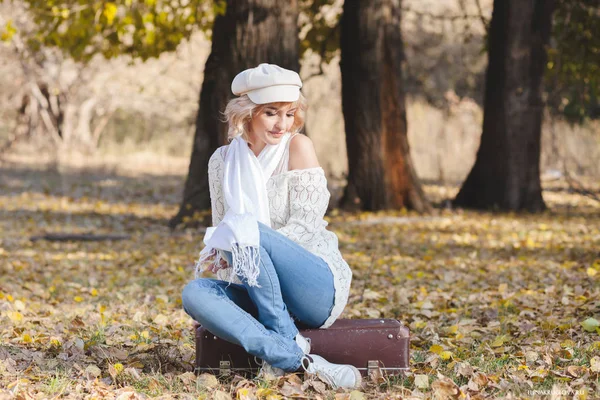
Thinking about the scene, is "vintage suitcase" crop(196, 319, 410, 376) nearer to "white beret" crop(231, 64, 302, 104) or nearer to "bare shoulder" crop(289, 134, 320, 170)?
"bare shoulder" crop(289, 134, 320, 170)

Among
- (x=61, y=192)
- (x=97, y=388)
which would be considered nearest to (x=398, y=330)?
(x=97, y=388)

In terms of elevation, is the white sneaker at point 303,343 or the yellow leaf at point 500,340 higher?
the white sneaker at point 303,343

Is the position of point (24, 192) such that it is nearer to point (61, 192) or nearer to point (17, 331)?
point (61, 192)

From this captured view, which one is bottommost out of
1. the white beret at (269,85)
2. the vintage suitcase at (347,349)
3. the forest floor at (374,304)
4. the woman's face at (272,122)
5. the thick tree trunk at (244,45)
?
the forest floor at (374,304)

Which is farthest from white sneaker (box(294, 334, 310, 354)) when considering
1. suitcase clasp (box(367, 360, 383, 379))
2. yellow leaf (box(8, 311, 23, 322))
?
yellow leaf (box(8, 311, 23, 322))

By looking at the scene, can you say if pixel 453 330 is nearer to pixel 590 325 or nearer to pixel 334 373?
pixel 590 325

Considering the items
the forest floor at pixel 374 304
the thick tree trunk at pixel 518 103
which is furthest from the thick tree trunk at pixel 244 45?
the thick tree trunk at pixel 518 103

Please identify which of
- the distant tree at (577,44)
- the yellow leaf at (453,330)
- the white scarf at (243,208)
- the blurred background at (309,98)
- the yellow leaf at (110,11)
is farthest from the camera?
the blurred background at (309,98)

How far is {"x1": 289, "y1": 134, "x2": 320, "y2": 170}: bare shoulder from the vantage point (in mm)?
3834

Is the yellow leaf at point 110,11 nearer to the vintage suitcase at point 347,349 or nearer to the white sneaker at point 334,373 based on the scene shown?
the vintage suitcase at point 347,349

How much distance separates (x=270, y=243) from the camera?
3.56 m

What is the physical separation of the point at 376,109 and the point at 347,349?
8414 mm

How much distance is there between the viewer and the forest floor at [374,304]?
3607 mm

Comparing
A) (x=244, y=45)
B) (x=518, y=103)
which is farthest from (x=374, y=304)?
(x=518, y=103)
